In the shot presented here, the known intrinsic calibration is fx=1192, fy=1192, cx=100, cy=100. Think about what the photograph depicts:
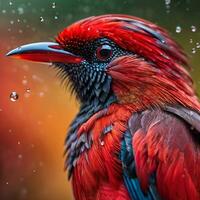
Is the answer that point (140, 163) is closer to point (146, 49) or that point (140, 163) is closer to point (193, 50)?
point (146, 49)

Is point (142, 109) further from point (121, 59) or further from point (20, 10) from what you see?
point (20, 10)

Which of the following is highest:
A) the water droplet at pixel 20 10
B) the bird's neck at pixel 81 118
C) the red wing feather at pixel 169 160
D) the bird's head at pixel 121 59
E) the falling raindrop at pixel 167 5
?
the water droplet at pixel 20 10

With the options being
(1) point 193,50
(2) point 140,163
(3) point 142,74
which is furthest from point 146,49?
(1) point 193,50

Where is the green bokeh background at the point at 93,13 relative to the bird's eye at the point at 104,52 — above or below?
above

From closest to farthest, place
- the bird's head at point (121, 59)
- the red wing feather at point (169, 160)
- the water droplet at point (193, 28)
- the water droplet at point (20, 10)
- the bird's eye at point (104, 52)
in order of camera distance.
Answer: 1. the red wing feather at point (169, 160)
2. the bird's head at point (121, 59)
3. the bird's eye at point (104, 52)
4. the water droplet at point (193, 28)
5. the water droplet at point (20, 10)

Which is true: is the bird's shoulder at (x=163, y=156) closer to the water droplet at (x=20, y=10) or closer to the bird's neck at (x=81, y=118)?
the bird's neck at (x=81, y=118)

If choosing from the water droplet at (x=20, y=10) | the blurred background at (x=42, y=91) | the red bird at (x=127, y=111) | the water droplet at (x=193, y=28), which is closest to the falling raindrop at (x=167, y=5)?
the blurred background at (x=42, y=91)

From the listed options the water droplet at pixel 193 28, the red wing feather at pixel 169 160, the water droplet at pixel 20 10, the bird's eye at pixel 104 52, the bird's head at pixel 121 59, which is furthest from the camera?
the water droplet at pixel 20 10
